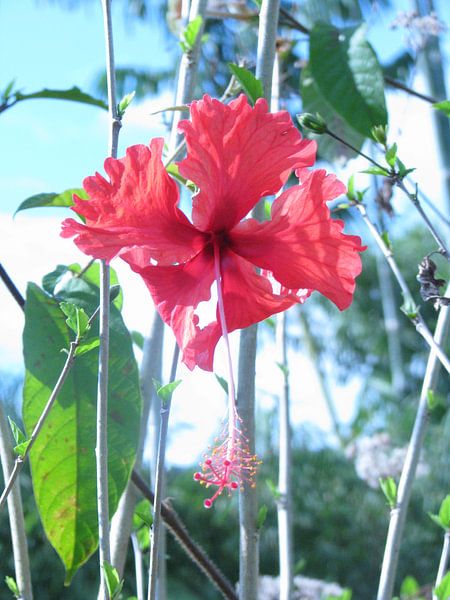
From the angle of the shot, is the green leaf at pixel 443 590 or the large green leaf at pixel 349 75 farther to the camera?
the large green leaf at pixel 349 75

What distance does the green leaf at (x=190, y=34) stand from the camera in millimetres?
756

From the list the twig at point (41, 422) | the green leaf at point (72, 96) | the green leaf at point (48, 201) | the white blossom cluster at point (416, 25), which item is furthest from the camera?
the white blossom cluster at point (416, 25)

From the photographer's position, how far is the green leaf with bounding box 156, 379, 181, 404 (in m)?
0.54

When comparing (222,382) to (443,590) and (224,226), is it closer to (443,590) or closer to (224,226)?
(224,226)

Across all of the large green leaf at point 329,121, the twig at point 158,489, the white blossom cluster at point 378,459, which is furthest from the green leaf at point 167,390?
the white blossom cluster at point 378,459

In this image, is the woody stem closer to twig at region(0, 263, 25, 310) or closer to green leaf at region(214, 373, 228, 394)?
green leaf at region(214, 373, 228, 394)

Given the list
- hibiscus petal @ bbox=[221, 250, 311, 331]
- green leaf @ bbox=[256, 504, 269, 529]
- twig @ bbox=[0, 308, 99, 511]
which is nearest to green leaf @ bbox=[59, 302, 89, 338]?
twig @ bbox=[0, 308, 99, 511]

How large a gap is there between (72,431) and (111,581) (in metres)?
0.16

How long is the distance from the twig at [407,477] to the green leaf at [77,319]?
30 cm

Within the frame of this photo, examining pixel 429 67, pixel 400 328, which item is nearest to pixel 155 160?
pixel 429 67

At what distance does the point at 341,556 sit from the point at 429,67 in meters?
4.14

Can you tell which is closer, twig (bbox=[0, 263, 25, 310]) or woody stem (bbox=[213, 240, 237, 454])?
woody stem (bbox=[213, 240, 237, 454])

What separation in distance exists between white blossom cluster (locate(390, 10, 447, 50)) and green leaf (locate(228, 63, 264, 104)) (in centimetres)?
110

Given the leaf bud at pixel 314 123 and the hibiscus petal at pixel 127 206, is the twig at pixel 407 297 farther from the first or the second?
the hibiscus petal at pixel 127 206
